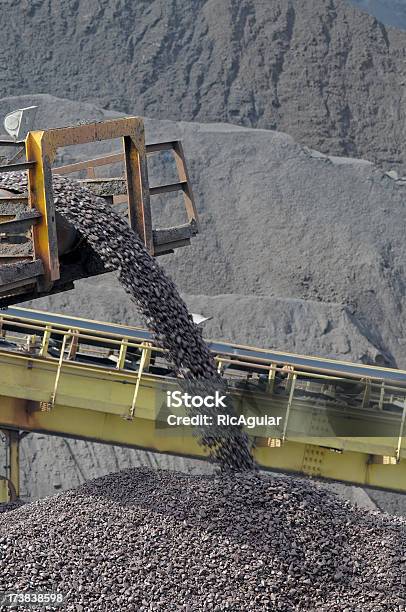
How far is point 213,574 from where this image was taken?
22.4 ft

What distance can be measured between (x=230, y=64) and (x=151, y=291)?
2209cm

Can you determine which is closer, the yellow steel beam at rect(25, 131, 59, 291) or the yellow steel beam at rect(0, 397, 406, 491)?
the yellow steel beam at rect(25, 131, 59, 291)

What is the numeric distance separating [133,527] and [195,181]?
55.9 feet

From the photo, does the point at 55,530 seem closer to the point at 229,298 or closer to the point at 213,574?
the point at 213,574

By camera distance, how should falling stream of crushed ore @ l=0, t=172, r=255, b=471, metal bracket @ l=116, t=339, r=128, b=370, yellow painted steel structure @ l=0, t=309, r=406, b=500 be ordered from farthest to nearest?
1. metal bracket @ l=116, t=339, r=128, b=370
2. yellow painted steel structure @ l=0, t=309, r=406, b=500
3. falling stream of crushed ore @ l=0, t=172, r=255, b=471

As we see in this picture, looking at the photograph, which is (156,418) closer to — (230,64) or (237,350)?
(237,350)

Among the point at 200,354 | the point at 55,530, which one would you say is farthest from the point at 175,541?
the point at 200,354

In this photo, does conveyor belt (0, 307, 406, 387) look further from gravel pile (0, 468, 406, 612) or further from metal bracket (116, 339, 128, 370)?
gravel pile (0, 468, 406, 612)

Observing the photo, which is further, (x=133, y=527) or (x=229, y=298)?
(x=229, y=298)

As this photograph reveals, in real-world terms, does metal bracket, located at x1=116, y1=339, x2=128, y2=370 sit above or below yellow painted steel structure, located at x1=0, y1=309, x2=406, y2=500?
above

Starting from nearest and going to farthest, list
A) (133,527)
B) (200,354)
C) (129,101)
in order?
(133,527)
(200,354)
(129,101)

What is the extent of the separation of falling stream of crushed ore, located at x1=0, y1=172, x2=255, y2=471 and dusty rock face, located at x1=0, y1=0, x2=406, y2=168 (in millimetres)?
20821

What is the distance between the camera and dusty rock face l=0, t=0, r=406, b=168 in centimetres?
2866

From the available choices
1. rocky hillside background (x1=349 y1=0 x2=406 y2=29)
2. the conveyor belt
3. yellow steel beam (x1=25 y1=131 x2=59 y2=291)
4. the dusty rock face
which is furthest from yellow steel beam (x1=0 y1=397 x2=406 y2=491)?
rocky hillside background (x1=349 y1=0 x2=406 y2=29)
